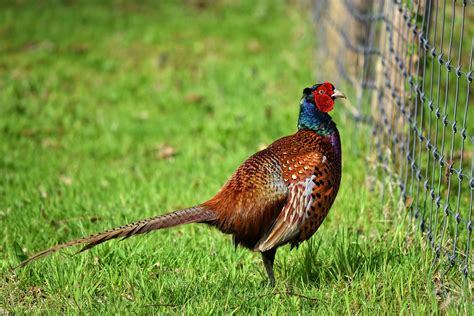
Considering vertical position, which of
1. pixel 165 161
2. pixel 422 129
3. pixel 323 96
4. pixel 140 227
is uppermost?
pixel 323 96

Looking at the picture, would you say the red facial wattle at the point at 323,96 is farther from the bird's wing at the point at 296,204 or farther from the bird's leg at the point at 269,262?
the bird's leg at the point at 269,262

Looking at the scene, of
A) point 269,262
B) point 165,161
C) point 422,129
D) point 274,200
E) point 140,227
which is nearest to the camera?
point 140,227

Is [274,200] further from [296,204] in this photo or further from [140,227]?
[140,227]

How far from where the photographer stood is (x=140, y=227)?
11.1ft

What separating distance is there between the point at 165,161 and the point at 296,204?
2994 mm

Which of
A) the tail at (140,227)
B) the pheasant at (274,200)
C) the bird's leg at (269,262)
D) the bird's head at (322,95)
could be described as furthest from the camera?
the bird's head at (322,95)

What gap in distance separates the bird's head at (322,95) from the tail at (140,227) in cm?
80

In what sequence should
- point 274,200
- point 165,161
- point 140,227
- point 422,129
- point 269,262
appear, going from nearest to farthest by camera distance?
point 140,227, point 274,200, point 269,262, point 422,129, point 165,161

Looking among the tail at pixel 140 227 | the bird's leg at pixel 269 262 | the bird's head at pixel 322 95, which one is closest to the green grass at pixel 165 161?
the bird's leg at pixel 269 262

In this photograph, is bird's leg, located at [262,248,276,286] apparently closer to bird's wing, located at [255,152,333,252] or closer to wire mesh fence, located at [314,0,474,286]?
bird's wing, located at [255,152,333,252]

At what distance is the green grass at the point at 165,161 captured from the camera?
360cm

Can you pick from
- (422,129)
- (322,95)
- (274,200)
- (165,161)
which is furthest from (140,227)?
(165,161)

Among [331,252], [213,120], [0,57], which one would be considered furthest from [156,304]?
[0,57]

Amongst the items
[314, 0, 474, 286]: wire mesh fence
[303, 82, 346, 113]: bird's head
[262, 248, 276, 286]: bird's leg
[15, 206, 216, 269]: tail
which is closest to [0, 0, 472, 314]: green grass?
[262, 248, 276, 286]: bird's leg
